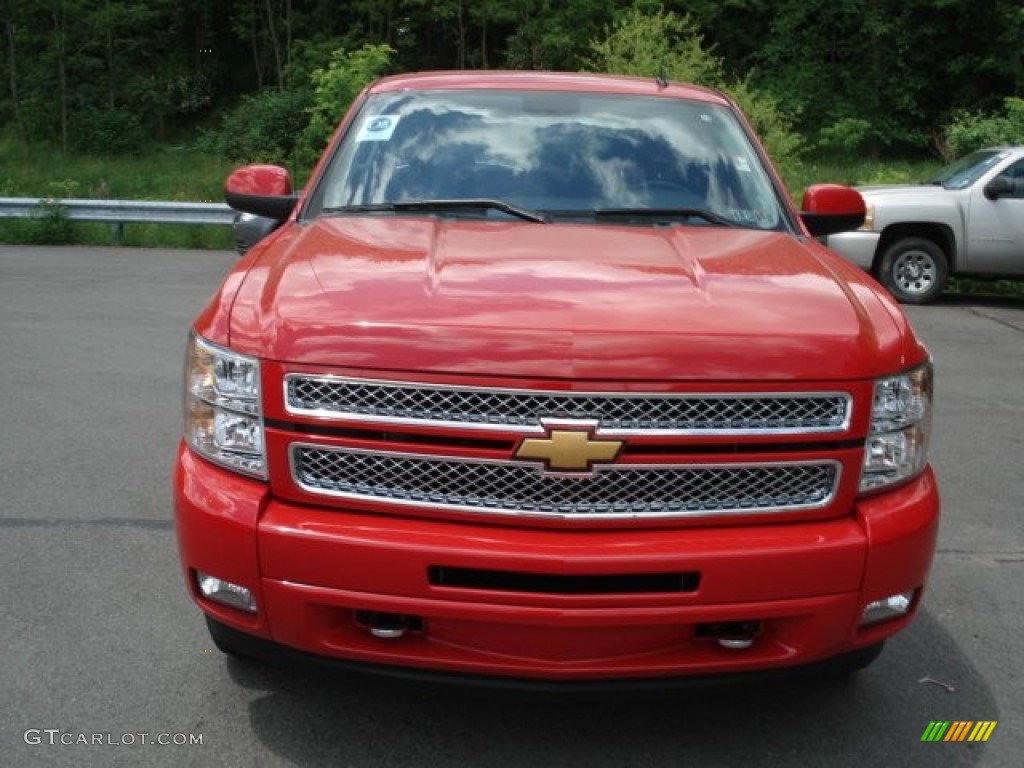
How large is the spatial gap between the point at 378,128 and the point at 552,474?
7.12ft

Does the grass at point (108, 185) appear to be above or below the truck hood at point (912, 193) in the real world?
below

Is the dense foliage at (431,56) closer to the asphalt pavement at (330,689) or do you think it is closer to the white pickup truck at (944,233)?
the white pickup truck at (944,233)

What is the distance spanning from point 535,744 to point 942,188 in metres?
11.1

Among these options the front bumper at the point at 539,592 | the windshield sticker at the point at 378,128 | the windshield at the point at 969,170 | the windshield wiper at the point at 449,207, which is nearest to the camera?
the front bumper at the point at 539,592

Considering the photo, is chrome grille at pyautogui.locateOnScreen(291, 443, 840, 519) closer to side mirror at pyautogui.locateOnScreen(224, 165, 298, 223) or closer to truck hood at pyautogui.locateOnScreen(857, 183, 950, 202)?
side mirror at pyautogui.locateOnScreen(224, 165, 298, 223)

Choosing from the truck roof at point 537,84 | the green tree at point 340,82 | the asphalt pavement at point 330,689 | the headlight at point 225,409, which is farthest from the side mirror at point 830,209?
the green tree at point 340,82

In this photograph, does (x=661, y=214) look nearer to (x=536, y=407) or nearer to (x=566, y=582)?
(x=536, y=407)

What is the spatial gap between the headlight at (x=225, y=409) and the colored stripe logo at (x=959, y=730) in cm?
205

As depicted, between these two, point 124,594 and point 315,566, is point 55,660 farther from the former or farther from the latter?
Answer: point 315,566

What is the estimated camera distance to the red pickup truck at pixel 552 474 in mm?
2654

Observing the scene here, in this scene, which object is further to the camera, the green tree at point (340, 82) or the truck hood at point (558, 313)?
the green tree at point (340, 82)

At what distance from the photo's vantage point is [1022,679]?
143 inches

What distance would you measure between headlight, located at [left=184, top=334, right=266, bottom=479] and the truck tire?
10.7 m

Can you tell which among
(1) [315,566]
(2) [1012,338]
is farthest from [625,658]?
(2) [1012,338]
